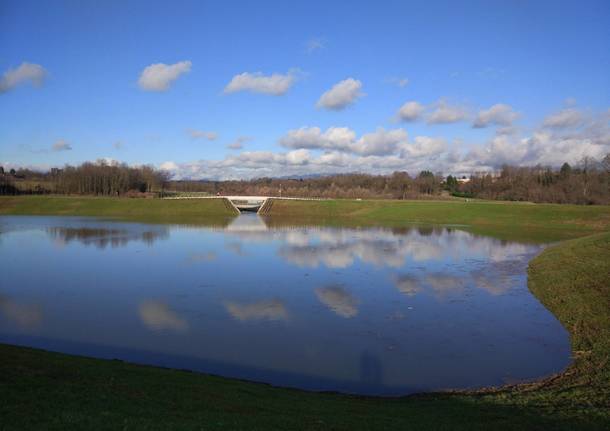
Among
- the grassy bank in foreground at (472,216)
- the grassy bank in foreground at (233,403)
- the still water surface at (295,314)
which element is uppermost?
the grassy bank in foreground at (472,216)

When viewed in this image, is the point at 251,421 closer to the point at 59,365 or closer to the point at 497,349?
the point at 59,365

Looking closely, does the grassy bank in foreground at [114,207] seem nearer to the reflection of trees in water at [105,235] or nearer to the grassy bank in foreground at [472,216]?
the grassy bank in foreground at [472,216]

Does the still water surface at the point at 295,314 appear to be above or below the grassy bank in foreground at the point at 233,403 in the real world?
below

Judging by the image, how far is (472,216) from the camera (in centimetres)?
7119

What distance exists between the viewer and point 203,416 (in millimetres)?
7855

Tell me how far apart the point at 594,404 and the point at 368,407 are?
4.62 meters

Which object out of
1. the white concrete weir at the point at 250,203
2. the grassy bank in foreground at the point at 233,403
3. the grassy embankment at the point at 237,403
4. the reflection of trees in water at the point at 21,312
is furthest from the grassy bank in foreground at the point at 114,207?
the grassy bank in foreground at the point at 233,403

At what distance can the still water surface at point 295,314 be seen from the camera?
13242 mm

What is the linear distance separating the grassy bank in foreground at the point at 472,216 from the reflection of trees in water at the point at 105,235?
21.1 metres

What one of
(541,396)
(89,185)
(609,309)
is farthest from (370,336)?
(89,185)

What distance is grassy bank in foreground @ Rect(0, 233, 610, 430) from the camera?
737cm

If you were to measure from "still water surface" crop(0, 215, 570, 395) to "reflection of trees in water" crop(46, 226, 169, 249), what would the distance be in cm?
376

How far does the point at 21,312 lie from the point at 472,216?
64.5 meters

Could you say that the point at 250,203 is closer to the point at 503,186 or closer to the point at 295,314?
the point at 503,186
